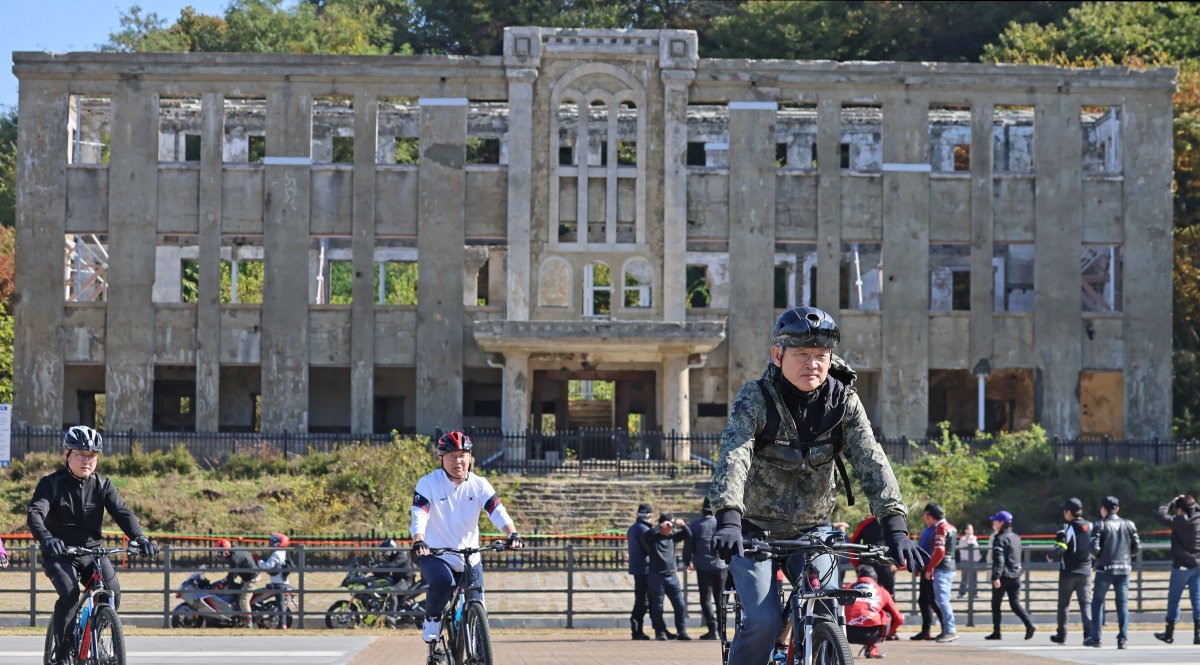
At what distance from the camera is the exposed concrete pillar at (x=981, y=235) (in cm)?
4988

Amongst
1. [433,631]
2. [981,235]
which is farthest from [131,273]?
[433,631]

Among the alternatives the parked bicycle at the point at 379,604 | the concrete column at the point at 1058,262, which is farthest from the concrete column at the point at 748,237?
the parked bicycle at the point at 379,604

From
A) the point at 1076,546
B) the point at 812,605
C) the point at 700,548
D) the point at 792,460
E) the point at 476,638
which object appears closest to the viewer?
the point at 812,605

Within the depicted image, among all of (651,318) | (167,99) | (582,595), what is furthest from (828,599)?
(167,99)

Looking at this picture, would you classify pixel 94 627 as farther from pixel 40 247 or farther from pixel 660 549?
pixel 40 247

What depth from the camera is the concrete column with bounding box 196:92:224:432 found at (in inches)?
1925

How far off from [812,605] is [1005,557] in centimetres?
1514

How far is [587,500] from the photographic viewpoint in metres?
41.3

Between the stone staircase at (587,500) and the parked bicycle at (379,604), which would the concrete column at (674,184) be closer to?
the stone staircase at (587,500)

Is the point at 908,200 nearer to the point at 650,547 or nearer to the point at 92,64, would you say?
the point at 92,64

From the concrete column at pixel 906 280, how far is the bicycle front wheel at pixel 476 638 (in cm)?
3881

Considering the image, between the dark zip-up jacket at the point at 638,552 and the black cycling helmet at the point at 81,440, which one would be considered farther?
the dark zip-up jacket at the point at 638,552

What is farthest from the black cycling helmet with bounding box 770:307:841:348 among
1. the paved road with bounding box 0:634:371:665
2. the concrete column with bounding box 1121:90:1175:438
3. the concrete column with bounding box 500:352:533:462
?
the concrete column with bounding box 1121:90:1175:438

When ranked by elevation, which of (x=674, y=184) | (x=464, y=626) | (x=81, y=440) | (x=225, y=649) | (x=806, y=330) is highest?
(x=674, y=184)
